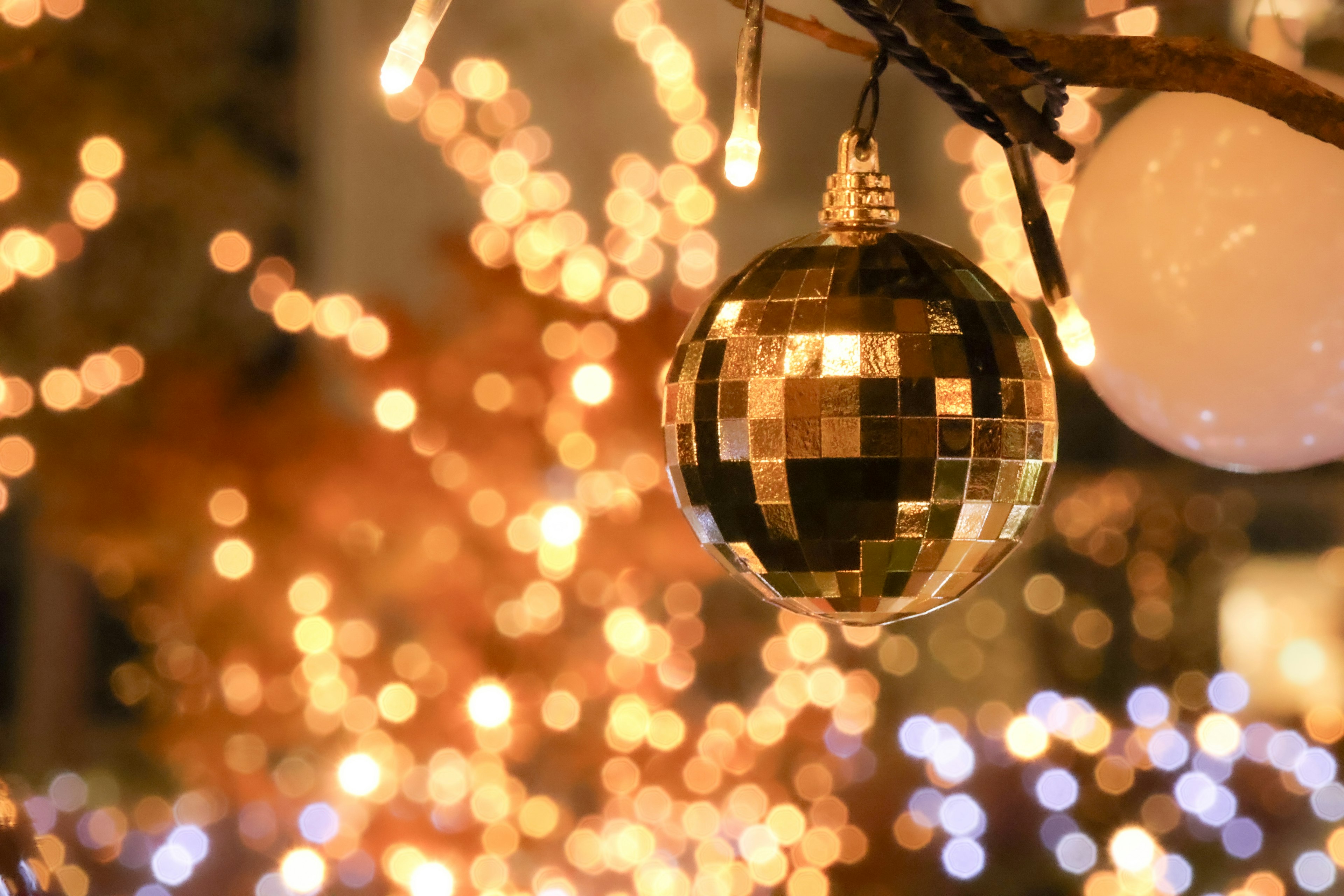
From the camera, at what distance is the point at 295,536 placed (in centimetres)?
212

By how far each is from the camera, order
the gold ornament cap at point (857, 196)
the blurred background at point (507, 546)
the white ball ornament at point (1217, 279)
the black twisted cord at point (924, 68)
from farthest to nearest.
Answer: the blurred background at point (507, 546)
the white ball ornament at point (1217, 279)
the gold ornament cap at point (857, 196)
the black twisted cord at point (924, 68)

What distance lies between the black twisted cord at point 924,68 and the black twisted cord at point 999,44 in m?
0.02

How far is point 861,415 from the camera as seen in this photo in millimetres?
421

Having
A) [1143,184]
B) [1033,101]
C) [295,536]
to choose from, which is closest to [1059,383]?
[1033,101]

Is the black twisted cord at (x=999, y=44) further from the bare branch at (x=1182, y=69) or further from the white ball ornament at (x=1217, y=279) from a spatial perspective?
the white ball ornament at (x=1217, y=279)

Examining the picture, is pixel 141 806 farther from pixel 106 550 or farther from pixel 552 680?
pixel 552 680

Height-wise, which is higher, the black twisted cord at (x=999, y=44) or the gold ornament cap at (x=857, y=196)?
the black twisted cord at (x=999, y=44)

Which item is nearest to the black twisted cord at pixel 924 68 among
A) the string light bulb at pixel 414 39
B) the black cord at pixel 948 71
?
the black cord at pixel 948 71

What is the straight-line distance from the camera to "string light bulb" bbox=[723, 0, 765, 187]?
410 mm

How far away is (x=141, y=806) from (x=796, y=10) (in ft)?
6.58

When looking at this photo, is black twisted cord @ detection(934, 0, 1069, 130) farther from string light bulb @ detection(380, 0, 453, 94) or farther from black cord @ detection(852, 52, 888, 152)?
string light bulb @ detection(380, 0, 453, 94)

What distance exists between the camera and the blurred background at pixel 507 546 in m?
2.10

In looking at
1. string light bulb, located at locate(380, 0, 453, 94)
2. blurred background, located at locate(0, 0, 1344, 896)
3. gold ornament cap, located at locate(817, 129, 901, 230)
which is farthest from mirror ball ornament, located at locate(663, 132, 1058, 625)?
blurred background, located at locate(0, 0, 1344, 896)

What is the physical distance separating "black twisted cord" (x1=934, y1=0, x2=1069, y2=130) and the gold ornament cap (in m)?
0.08
